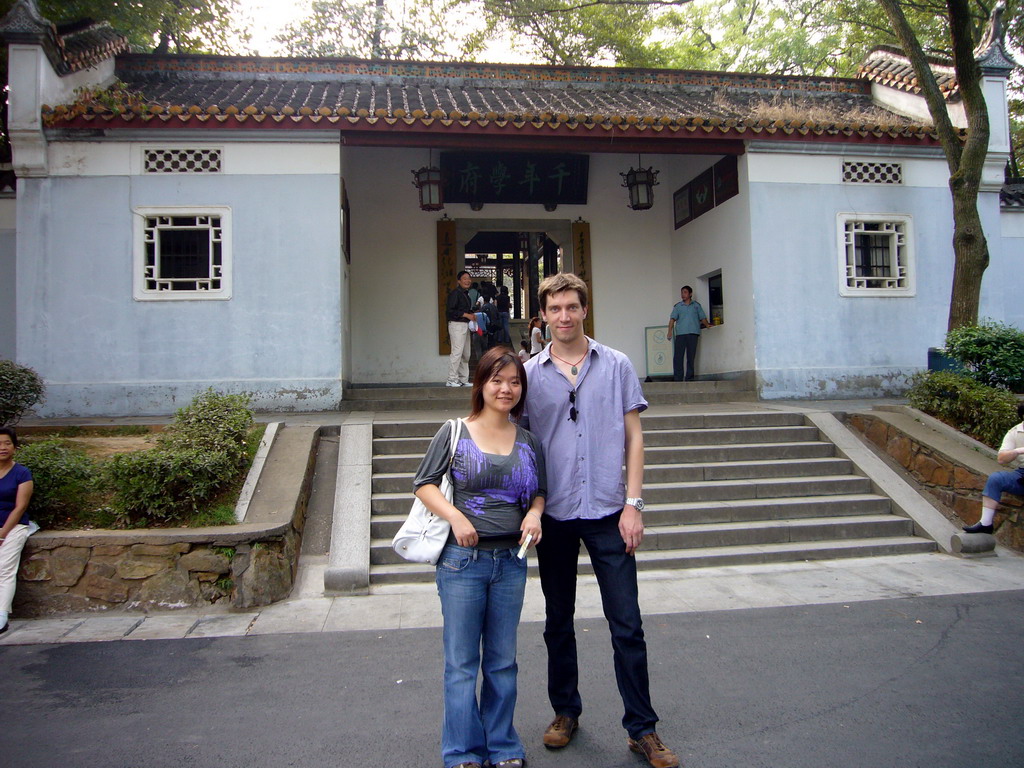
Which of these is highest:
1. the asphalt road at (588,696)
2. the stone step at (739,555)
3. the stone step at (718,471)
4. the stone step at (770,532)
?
the stone step at (718,471)

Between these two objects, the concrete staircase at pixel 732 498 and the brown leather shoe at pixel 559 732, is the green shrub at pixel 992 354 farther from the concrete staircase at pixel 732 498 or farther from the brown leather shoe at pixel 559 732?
the brown leather shoe at pixel 559 732

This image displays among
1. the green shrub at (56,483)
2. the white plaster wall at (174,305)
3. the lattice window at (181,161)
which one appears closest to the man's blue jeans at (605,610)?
the green shrub at (56,483)

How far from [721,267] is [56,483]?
8.44m

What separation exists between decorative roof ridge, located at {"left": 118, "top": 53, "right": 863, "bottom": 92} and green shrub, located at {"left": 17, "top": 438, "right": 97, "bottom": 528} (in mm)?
8226

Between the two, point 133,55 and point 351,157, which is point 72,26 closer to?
point 133,55

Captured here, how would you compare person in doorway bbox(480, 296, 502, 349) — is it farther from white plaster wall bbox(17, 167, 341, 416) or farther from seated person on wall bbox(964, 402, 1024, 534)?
seated person on wall bbox(964, 402, 1024, 534)

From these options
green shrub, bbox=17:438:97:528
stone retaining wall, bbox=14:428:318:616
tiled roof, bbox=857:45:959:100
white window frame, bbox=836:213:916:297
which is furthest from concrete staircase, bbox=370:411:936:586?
tiled roof, bbox=857:45:959:100

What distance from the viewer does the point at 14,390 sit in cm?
666

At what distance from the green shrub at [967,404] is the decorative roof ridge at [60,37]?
1016 cm

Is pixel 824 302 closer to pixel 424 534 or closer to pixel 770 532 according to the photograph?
pixel 770 532

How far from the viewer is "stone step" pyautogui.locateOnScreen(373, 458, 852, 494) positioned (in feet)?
20.8

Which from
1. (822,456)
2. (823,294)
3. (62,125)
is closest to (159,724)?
(822,456)

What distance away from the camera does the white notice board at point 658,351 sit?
11953 mm

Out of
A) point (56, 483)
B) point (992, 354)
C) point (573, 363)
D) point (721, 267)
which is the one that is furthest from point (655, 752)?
point (721, 267)
